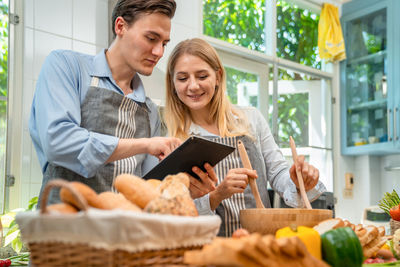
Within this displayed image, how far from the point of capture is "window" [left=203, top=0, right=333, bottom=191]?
4.35m

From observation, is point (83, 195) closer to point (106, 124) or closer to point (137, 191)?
point (137, 191)

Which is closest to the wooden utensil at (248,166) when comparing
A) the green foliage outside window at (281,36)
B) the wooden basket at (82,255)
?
the wooden basket at (82,255)

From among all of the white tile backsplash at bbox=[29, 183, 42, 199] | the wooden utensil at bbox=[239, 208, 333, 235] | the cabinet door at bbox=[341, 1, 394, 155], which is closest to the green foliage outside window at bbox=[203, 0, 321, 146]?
the cabinet door at bbox=[341, 1, 394, 155]

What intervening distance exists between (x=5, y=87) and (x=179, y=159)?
203 cm

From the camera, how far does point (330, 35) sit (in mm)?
4949

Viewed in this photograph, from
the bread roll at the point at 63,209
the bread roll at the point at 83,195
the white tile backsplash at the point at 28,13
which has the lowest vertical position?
the bread roll at the point at 63,209

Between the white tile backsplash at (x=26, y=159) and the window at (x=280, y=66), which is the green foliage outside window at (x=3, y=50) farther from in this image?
the window at (x=280, y=66)

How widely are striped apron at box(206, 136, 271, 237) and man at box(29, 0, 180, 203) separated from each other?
0.97 feet

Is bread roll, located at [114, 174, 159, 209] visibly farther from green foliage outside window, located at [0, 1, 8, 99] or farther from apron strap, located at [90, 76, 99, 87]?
green foliage outside window, located at [0, 1, 8, 99]

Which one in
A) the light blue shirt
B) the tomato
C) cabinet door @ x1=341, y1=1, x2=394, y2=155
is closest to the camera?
the light blue shirt

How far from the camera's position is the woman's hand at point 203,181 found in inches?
52.2

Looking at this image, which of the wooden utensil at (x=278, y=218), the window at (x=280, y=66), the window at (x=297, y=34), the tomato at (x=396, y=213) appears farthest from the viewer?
the window at (x=297, y=34)

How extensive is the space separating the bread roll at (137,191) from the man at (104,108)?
1.06ft

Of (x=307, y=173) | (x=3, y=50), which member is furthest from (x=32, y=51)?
(x=307, y=173)
